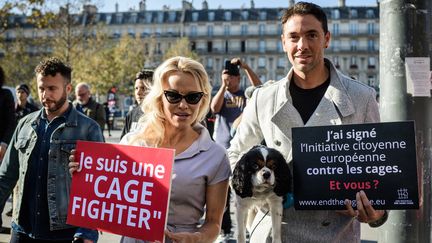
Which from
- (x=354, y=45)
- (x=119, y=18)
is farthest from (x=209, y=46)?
(x=354, y=45)

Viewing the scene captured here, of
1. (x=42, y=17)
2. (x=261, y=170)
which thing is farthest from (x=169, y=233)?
(x=42, y=17)

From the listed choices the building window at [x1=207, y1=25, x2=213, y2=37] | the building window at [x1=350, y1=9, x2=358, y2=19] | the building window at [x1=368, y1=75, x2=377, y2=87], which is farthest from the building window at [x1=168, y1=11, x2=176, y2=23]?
the building window at [x1=368, y1=75, x2=377, y2=87]

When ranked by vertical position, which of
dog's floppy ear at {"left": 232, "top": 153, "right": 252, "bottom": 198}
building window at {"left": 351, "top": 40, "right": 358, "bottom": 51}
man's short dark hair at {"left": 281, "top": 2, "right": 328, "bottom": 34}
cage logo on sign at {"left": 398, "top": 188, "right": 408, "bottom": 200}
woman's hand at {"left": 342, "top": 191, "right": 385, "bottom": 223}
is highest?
building window at {"left": 351, "top": 40, "right": 358, "bottom": 51}

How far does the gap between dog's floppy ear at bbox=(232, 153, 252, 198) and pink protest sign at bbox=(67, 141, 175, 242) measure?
0.29 meters

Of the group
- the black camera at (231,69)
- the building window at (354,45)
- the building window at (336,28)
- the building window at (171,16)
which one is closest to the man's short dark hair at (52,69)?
the black camera at (231,69)

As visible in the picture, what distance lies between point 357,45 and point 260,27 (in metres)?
16.7

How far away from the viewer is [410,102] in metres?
3.92

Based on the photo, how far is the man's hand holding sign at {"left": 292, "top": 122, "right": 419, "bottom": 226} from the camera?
2119mm

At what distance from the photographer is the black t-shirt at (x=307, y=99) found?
7.89ft

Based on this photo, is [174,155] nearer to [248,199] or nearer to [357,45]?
[248,199]

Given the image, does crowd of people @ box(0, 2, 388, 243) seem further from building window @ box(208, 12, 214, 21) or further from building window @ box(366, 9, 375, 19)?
building window @ box(208, 12, 214, 21)

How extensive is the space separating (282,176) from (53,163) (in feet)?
5.80

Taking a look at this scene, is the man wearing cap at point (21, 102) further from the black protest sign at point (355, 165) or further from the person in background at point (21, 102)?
the black protest sign at point (355, 165)

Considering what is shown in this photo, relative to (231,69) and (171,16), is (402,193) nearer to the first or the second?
(231,69)
